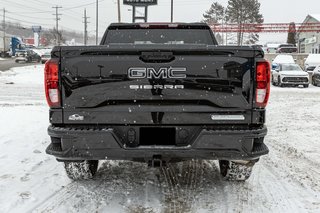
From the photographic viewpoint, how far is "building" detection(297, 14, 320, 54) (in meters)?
58.6

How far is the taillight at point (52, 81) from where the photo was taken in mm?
4020

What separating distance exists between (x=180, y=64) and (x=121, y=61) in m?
0.57

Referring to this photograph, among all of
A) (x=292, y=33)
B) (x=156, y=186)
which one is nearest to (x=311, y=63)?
(x=156, y=186)

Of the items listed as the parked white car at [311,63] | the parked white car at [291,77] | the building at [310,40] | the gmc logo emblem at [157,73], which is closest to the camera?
the gmc logo emblem at [157,73]

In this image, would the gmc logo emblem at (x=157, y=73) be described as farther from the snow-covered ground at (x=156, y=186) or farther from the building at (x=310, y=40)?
the building at (x=310, y=40)

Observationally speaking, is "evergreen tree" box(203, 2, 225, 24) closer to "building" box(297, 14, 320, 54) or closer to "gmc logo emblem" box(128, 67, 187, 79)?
"building" box(297, 14, 320, 54)

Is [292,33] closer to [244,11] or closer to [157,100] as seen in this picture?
[244,11]

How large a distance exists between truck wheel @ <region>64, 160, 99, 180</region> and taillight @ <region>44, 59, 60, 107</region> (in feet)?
3.66

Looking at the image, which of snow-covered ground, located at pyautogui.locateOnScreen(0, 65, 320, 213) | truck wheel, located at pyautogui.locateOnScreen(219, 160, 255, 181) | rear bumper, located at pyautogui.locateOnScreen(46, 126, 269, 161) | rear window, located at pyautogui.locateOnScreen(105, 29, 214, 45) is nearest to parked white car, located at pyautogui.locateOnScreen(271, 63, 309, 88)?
snow-covered ground, located at pyautogui.locateOnScreen(0, 65, 320, 213)

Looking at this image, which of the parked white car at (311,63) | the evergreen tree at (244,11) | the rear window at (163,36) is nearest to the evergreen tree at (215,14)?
the evergreen tree at (244,11)

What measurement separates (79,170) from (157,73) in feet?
6.05

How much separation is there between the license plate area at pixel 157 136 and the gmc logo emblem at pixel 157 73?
1.71 feet

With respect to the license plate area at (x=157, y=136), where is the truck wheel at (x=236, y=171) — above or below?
below

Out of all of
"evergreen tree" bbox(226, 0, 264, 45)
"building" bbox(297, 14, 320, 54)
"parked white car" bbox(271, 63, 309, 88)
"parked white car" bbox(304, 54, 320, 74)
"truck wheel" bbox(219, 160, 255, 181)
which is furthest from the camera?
"evergreen tree" bbox(226, 0, 264, 45)
